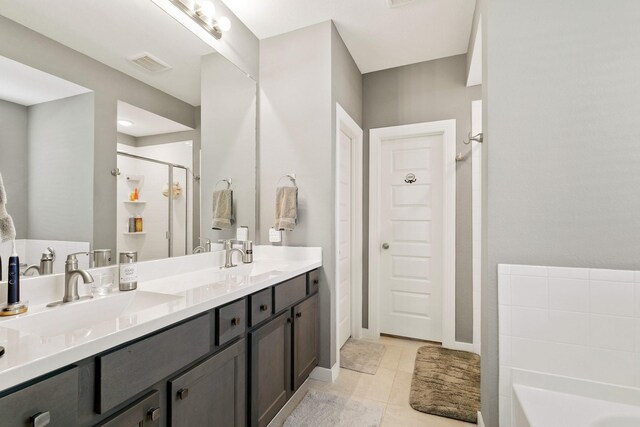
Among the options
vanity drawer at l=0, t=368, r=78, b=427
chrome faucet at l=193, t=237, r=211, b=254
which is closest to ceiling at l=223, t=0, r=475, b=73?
chrome faucet at l=193, t=237, r=211, b=254

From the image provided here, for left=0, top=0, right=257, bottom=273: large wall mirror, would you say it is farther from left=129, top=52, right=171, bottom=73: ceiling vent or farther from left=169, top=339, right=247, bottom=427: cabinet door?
left=169, top=339, right=247, bottom=427: cabinet door

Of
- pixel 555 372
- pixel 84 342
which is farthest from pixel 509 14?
pixel 84 342

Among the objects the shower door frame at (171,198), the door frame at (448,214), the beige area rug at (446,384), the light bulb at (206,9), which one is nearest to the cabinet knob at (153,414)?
the shower door frame at (171,198)

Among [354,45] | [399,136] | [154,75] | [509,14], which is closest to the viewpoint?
[509,14]

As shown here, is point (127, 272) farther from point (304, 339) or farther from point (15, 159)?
point (304, 339)

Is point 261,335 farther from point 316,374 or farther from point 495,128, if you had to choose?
point 495,128

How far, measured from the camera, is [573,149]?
54.4 inches

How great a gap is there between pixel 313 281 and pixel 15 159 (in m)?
1.63

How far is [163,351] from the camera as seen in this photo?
1.00m

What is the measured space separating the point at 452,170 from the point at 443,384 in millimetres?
1733

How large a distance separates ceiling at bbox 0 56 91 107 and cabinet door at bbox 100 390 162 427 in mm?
1137

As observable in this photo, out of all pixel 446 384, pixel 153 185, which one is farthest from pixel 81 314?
pixel 446 384

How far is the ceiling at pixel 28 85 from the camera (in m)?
1.07

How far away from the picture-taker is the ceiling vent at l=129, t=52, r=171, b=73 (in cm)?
152
